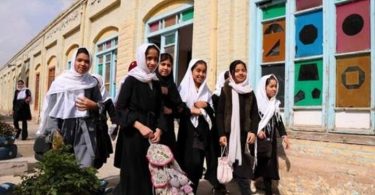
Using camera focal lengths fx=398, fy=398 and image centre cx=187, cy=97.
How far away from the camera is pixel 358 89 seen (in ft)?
14.9

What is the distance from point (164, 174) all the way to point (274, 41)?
3022 millimetres

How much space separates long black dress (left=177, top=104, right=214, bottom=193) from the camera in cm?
430

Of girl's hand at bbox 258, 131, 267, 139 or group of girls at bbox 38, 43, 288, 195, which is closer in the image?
group of girls at bbox 38, 43, 288, 195

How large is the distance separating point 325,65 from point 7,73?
37.3 metres

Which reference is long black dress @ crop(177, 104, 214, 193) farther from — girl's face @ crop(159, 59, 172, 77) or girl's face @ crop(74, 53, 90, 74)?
girl's face @ crop(74, 53, 90, 74)

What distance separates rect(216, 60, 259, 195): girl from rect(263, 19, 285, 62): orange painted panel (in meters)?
1.46

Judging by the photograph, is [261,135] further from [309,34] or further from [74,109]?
[74,109]

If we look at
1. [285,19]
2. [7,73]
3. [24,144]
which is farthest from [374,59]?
[7,73]

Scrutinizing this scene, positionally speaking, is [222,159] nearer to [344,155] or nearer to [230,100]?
[230,100]

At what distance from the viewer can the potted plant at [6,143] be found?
7066mm

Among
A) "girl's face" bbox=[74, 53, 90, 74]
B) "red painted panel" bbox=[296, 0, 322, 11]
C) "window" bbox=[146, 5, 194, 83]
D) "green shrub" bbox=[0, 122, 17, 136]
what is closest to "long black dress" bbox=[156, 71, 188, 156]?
"girl's face" bbox=[74, 53, 90, 74]

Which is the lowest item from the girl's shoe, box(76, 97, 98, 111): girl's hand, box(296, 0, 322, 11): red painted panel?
the girl's shoe

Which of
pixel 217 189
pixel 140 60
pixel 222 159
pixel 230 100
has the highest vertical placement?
pixel 140 60

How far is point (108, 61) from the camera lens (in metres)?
12.4
